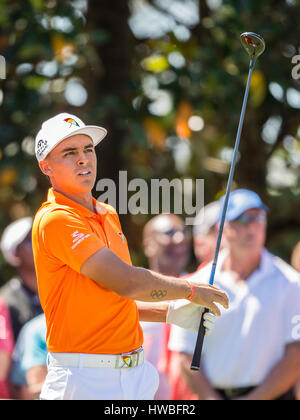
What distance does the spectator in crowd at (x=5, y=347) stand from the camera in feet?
14.3

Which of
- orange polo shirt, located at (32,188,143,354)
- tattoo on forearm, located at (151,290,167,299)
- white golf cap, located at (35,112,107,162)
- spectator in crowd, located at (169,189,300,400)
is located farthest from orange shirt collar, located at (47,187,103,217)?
spectator in crowd, located at (169,189,300,400)

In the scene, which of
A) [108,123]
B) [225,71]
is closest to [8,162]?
[108,123]

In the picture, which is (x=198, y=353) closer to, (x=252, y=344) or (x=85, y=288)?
(x=85, y=288)

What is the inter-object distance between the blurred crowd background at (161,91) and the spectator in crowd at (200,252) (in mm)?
955

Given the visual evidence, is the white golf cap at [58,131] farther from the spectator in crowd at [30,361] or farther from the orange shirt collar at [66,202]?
the spectator in crowd at [30,361]

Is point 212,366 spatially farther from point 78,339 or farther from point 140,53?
point 140,53

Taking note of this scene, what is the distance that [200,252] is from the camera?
4.98 metres

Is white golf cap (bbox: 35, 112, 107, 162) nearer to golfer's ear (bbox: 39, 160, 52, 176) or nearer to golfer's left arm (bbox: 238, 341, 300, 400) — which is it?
golfer's ear (bbox: 39, 160, 52, 176)

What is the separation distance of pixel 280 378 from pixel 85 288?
1.59 meters

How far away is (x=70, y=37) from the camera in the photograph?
555 centimetres

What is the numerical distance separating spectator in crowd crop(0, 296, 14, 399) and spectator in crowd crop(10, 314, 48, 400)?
0.07 meters

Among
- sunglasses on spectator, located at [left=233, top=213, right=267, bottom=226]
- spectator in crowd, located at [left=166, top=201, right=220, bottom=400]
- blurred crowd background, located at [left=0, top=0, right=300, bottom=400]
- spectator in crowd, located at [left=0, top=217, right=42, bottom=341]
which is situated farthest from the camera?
blurred crowd background, located at [left=0, top=0, right=300, bottom=400]

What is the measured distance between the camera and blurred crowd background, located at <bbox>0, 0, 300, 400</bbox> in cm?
562
